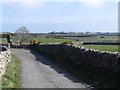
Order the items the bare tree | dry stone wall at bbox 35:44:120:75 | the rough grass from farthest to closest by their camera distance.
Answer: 1. the bare tree
2. dry stone wall at bbox 35:44:120:75
3. the rough grass

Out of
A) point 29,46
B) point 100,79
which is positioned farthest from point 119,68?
point 29,46

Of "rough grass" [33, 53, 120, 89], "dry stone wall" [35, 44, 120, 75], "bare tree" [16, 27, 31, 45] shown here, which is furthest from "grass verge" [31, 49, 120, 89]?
"bare tree" [16, 27, 31, 45]

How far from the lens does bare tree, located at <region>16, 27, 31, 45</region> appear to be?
8391cm

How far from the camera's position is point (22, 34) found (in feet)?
284

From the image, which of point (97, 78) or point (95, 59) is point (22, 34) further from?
point (97, 78)

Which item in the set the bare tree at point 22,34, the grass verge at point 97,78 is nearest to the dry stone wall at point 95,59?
the grass verge at point 97,78

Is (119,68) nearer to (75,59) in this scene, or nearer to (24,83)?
(24,83)

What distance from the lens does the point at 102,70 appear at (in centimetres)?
2303

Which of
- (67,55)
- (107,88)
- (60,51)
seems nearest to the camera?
(107,88)

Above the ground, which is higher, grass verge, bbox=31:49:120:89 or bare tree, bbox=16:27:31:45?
bare tree, bbox=16:27:31:45

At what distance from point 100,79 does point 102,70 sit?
220cm

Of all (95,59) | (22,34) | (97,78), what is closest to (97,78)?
(97,78)

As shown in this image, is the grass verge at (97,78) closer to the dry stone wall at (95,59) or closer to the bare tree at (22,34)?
the dry stone wall at (95,59)

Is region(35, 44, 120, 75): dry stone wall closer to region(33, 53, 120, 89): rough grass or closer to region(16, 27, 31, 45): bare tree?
region(33, 53, 120, 89): rough grass
